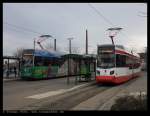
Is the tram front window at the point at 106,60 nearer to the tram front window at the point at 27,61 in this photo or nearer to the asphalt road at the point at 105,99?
the asphalt road at the point at 105,99

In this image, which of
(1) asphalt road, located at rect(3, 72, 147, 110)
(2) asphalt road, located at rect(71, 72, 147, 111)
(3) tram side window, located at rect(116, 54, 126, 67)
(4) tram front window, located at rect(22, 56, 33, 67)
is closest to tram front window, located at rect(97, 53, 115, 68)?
(3) tram side window, located at rect(116, 54, 126, 67)

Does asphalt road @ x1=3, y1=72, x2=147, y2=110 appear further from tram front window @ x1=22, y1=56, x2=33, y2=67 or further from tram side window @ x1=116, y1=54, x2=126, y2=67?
tram front window @ x1=22, y1=56, x2=33, y2=67

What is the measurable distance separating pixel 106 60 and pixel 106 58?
156 mm

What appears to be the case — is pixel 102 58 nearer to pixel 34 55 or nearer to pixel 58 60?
pixel 34 55

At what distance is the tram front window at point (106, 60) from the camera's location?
23.1m

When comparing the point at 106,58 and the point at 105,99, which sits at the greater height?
the point at 106,58

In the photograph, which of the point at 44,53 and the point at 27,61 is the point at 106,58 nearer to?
the point at 27,61

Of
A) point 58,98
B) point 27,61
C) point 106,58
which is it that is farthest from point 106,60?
point 27,61

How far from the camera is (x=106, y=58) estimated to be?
23281 mm

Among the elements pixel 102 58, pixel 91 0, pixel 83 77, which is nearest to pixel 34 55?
pixel 83 77

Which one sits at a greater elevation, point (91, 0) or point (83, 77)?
point (91, 0)

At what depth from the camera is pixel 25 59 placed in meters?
31.1

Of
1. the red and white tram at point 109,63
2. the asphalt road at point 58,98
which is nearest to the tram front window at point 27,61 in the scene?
the red and white tram at point 109,63

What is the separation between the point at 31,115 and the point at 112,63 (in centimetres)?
1661
